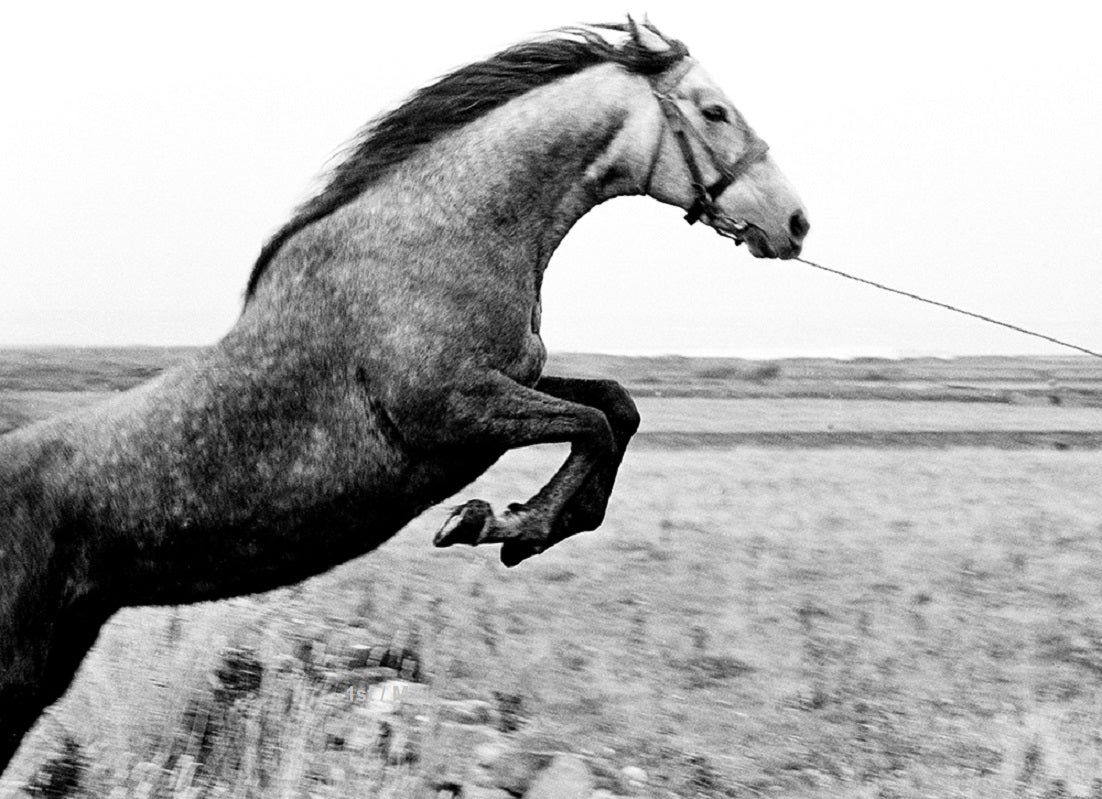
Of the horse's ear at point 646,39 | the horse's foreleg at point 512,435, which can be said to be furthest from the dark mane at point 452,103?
the horse's foreleg at point 512,435

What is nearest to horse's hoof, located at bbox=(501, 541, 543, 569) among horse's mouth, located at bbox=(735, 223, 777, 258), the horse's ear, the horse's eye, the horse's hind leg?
the horse's hind leg

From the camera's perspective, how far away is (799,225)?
12.0 feet

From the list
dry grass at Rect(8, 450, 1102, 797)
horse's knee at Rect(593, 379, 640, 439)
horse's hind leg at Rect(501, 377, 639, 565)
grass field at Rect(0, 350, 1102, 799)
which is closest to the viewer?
horse's hind leg at Rect(501, 377, 639, 565)

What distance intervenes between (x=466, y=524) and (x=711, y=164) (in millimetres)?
1079

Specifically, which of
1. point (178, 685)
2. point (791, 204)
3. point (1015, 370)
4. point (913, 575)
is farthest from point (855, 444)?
point (791, 204)

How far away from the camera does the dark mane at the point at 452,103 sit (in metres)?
3.68

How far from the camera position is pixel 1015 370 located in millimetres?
15219

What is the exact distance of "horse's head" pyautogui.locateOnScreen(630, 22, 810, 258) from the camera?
3613mm

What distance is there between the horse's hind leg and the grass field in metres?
2.10

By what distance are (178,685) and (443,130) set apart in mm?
3017

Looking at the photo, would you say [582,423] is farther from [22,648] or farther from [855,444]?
[855,444]

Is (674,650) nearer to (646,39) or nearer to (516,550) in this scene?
(516,550)

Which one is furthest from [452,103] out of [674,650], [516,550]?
[674,650]

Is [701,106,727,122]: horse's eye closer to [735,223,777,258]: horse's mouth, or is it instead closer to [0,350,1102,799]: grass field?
[735,223,777,258]: horse's mouth
